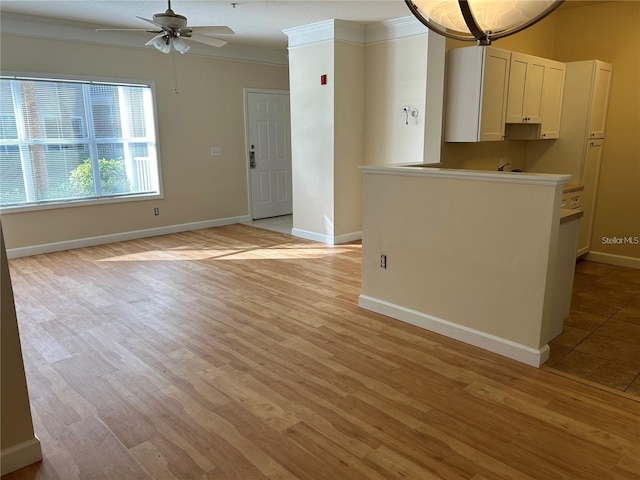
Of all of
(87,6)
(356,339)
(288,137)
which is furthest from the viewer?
(288,137)

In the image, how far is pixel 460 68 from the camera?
3922 mm

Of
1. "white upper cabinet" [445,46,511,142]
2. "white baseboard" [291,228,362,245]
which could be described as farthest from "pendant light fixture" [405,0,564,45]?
"white baseboard" [291,228,362,245]

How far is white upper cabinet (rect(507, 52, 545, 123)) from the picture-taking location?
161 inches

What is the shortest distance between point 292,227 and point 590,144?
3.85m

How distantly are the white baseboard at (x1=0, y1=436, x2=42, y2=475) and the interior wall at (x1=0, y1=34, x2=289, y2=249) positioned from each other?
13.2 ft

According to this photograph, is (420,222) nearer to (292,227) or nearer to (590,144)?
(590,144)

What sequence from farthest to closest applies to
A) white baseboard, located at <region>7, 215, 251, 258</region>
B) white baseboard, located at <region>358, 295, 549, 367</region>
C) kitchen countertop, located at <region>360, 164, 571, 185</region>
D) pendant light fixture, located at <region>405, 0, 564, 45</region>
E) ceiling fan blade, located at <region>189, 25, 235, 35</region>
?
white baseboard, located at <region>7, 215, 251, 258</region>
ceiling fan blade, located at <region>189, 25, 235, 35</region>
white baseboard, located at <region>358, 295, 549, 367</region>
kitchen countertop, located at <region>360, 164, 571, 185</region>
pendant light fixture, located at <region>405, 0, 564, 45</region>

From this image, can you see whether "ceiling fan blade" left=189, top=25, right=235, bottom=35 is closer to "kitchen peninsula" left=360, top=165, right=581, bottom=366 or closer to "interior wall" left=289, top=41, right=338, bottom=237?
"kitchen peninsula" left=360, top=165, right=581, bottom=366

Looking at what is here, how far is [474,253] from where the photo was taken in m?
2.97

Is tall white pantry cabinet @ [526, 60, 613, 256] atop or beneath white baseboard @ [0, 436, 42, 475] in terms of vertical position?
atop

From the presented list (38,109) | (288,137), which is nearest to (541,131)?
(288,137)

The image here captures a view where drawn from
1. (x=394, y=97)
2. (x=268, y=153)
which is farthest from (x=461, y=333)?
(x=268, y=153)

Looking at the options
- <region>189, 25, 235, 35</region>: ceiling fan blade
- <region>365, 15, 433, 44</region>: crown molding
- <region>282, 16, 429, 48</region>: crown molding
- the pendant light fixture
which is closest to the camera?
the pendant light fixture

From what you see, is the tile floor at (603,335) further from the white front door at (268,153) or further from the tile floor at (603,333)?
the white front door at (268,153)
